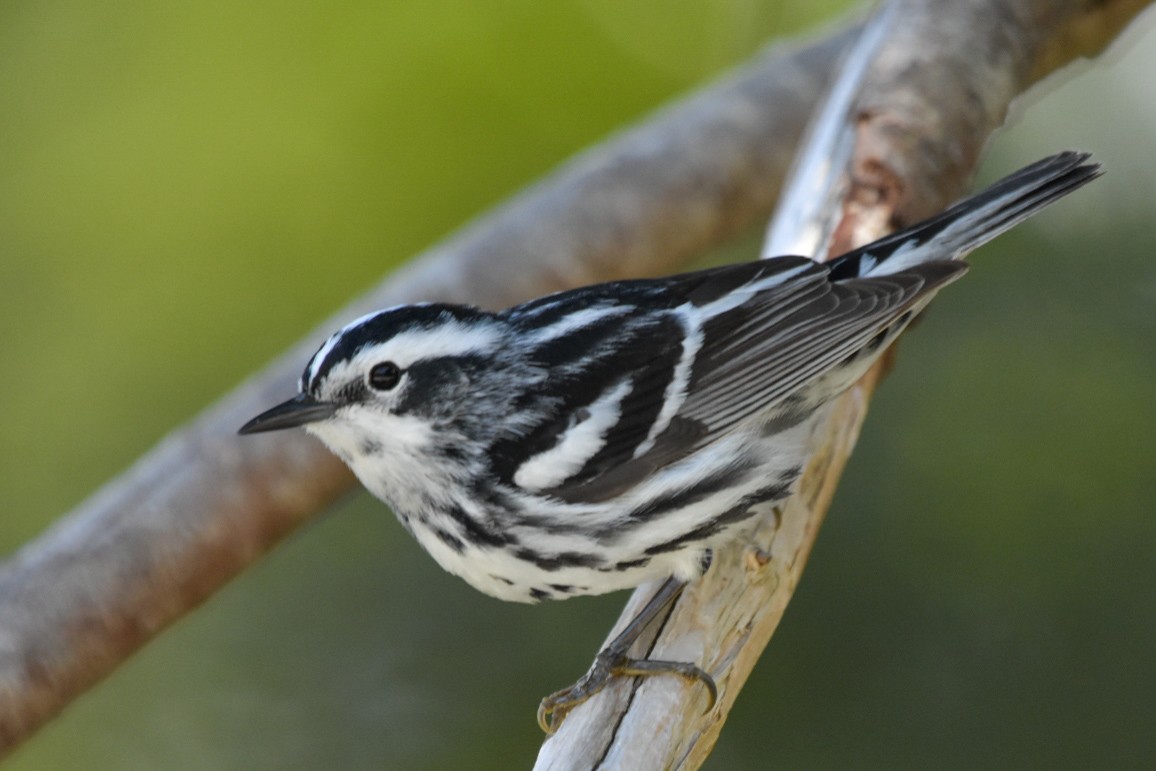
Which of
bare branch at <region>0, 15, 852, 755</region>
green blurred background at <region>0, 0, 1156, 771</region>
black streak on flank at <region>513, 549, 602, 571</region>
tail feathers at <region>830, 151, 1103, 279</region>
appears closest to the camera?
black streak on flank at <region>513, 549, 602, 571</region>

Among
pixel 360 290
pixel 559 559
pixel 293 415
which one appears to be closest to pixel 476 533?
pixel 559 559

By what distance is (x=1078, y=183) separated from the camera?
2566 mm

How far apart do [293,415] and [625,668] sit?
2.55 ft

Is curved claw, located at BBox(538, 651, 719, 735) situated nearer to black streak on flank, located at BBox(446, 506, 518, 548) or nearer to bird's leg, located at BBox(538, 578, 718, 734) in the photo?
bird's leg, located at BBox(538, 578, 718, 734)

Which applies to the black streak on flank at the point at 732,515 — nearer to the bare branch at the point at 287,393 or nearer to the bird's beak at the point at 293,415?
the bird's beak at the point at 293,415

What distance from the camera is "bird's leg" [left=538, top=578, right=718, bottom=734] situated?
220cm

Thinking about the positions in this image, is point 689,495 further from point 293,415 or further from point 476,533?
point 293,415

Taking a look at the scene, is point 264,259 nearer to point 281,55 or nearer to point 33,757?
point 281,55

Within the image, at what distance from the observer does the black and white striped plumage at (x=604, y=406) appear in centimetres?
232

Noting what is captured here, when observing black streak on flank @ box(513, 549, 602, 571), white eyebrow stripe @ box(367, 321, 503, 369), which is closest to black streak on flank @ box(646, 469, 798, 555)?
black streak on flank @ box(513, 549, 602, 571)

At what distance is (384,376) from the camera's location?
234 cm

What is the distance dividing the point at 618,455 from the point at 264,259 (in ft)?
6.57

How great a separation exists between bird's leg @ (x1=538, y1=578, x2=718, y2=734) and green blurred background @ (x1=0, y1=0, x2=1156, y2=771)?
4.01 ft

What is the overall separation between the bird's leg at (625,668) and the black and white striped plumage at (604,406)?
0.09m
